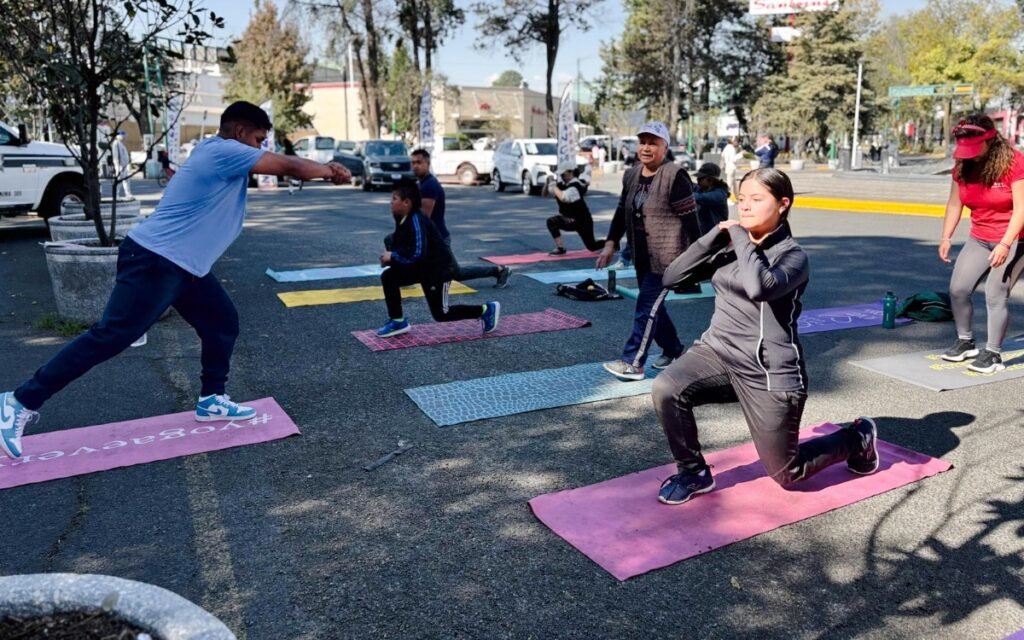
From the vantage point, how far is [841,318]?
7934 mm

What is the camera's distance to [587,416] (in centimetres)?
515

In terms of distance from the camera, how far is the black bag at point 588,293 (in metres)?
8.91

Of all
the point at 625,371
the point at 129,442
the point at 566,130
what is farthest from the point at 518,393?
the point at 566,130

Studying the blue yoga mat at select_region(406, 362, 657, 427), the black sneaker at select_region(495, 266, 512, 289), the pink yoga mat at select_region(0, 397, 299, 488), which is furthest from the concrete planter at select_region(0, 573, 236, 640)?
the black sneaker at select_region(495, 266, 512, 289)

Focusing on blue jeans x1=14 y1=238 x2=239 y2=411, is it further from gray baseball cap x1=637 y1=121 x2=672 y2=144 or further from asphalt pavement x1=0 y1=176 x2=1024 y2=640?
gray baseball cap x1=637 y1=121 x2=672 y2=144

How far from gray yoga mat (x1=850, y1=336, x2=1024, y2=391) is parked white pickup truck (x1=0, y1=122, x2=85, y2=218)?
493 inches

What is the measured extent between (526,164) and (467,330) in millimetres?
19585

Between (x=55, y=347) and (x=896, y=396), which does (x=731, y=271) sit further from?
(x=55, y=347)

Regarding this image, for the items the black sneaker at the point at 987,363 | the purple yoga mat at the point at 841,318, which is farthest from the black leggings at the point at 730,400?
the purple yoga mat at the point at 841,318

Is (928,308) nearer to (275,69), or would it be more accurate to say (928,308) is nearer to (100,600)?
(100,600)

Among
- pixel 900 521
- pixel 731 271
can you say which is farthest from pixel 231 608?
pixel 900 521

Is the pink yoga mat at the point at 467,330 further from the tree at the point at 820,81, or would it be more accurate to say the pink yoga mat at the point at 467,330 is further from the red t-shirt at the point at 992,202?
the tree at the point at 820,81

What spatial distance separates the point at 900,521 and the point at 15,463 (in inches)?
175

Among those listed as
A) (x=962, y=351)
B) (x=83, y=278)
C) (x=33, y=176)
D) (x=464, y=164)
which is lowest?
(x=962, y=351)
